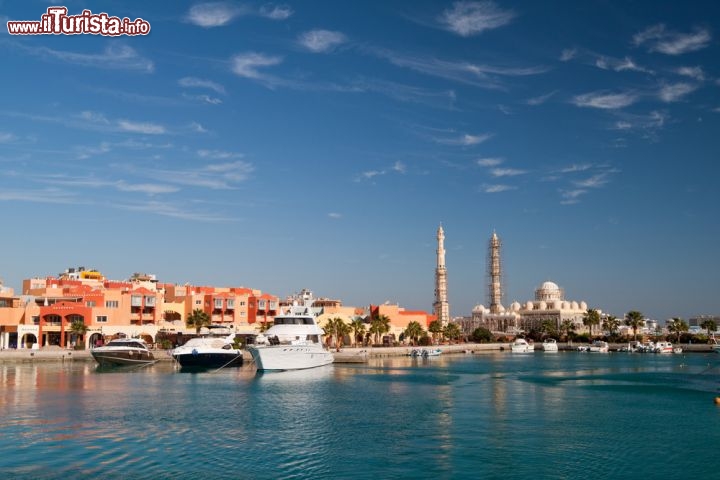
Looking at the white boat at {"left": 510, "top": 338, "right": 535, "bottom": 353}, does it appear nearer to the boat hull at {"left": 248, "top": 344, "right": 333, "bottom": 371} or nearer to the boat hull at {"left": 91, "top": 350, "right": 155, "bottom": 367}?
the boat hull at {"left": 248, "top": 344, "right": 333, "bottom": 371}

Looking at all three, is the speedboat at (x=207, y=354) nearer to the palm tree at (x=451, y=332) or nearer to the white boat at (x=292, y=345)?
the white boat at (x=292, y=345)

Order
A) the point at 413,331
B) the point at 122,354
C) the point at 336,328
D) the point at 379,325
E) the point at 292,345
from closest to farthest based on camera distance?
the point at 292,345, the point at 122,354, the point at 336,328, the point at 379,325, the point at 413,331

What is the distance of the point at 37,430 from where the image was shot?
38.2 metres

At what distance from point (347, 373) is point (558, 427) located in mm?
41459

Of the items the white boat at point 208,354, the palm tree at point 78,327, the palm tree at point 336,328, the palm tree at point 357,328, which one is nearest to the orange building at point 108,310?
the palm tree at point 78,327

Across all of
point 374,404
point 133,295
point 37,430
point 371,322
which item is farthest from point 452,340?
point 37,430

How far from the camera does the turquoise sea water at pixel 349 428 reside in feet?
102

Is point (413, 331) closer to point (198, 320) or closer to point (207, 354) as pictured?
point (198, 320)

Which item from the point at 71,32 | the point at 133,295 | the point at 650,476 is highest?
the point at 71,32

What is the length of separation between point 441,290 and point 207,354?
4558 inches

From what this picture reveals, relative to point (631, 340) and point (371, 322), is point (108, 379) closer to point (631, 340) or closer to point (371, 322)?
point (371, 322)

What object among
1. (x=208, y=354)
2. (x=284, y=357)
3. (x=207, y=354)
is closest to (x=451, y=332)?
(x=208, y=354)

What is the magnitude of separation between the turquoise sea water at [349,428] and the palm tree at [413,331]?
6853 centimetres

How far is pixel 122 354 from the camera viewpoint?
280ft
